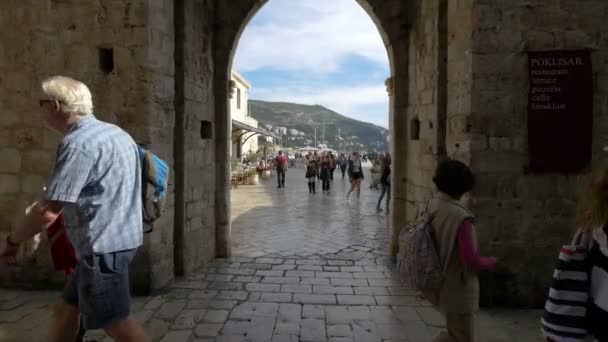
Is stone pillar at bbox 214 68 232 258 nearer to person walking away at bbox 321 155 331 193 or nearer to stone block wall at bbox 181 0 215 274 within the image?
stone block wall at bbox 181 0 215 274

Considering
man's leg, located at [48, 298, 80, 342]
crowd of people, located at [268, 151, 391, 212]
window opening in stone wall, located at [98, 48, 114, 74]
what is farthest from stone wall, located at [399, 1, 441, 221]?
crowd of people, located at [268, 151, 391, 212]

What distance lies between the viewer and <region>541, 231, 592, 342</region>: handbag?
56.6 inches

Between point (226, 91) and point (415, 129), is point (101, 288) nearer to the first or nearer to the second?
point (226, 91)

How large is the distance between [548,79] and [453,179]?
2.16 metres

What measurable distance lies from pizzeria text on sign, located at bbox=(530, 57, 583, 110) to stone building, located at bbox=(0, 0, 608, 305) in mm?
81

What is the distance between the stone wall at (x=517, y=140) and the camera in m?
3.95

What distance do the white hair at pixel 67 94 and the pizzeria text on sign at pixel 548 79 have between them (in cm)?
356

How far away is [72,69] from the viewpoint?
4258 mm

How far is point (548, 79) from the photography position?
12.9 ft

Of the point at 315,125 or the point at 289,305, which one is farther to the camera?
the point at 315,125

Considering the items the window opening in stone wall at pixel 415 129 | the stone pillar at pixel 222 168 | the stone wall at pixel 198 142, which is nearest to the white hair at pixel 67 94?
the stone wall at pixel 198 142

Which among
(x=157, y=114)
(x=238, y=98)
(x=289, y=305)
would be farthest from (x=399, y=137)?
(x=238, y=98)

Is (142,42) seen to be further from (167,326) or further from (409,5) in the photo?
(409,5)

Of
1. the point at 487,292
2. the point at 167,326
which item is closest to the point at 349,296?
the point at 487,292
